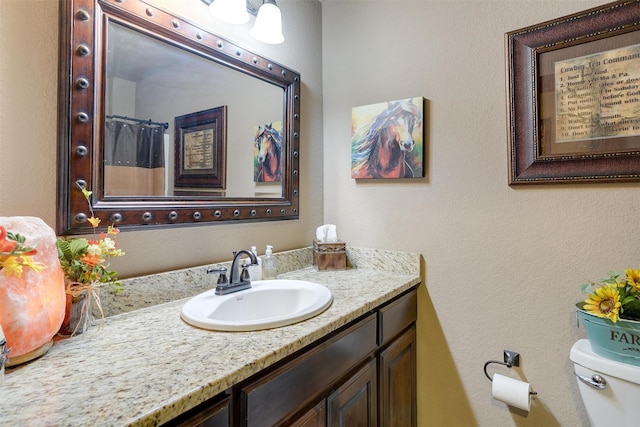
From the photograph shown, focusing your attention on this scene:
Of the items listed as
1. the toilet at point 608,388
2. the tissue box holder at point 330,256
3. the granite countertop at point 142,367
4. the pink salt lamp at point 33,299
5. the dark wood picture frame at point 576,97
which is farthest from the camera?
the tissue box holder at point 330,256

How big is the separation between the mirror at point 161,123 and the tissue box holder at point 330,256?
280 mm

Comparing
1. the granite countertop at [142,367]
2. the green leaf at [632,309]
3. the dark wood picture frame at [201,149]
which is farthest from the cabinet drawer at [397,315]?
the dark wood picture frame at [201,149]

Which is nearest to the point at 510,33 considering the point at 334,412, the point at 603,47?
the point at 603,47

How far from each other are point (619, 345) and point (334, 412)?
89 cm

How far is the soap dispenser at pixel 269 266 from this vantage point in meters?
1.42

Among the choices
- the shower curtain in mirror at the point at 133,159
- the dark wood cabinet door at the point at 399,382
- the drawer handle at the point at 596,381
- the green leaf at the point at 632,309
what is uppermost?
the shower curtain in mirror at the point at 133,159

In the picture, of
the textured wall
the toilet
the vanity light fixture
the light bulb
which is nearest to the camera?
the textured wall

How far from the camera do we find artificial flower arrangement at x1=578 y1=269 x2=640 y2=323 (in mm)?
980

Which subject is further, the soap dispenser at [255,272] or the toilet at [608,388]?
the soap dispenser at [255,272]

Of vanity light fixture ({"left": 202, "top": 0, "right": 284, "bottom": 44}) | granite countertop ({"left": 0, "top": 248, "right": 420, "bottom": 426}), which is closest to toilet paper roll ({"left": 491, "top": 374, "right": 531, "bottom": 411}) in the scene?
granite countertop ({"left": 0, "top": 248, "right": 420, "bottom": 426})

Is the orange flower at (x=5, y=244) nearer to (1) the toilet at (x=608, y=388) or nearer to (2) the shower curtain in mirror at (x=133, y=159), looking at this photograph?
(2) the shower curtain in mirror at (x=133, y=159)

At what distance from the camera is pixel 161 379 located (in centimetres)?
65

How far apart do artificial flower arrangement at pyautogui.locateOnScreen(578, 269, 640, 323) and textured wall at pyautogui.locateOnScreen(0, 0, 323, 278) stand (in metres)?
1.23

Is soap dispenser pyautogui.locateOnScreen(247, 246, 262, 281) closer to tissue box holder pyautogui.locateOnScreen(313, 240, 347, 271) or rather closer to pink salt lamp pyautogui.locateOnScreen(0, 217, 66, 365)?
tissue box holder pyautogui.locateOnScreen(313, 240, 347, 271)
